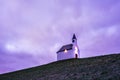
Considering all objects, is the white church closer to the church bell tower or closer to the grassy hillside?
the church bell tower

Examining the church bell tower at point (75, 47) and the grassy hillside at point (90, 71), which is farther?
the church bell tower at point (75, 47)

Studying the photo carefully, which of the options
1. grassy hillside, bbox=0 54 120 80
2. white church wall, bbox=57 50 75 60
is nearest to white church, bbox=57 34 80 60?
white church wall, bbox=57 50 75 60

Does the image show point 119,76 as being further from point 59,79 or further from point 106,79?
point 59,79

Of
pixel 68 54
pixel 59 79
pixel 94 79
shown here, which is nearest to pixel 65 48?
pixel 68 54

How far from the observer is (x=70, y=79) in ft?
67.1

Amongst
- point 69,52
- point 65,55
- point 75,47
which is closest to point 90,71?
point 69,52

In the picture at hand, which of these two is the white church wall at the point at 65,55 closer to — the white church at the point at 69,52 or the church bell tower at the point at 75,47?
the white church at the point at 69,52

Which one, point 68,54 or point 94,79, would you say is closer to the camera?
point 94,79

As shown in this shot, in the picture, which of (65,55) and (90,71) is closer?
(90,71)

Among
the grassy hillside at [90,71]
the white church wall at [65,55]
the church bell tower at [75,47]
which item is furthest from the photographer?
the church bell tower at [75,47]

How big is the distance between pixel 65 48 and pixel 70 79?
50.8 meters

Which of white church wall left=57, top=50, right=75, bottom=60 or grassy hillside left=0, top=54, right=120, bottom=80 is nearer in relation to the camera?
grassy hillside left=0, top=54, right=120, bottom=80

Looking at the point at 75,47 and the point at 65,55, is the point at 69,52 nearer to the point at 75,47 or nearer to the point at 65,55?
the point at 65,55

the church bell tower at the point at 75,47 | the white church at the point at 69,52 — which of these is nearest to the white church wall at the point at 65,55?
the white church at the point at 69,52
